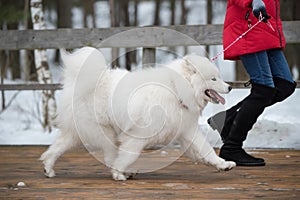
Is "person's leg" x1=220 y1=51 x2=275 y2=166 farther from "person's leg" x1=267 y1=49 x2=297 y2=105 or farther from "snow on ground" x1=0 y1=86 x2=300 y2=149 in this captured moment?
"snow on ground" x1=0 y1=86 x2=300 y2=149

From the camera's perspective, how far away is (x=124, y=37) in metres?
6.34

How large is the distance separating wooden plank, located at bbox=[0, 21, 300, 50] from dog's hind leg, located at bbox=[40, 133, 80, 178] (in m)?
2.14

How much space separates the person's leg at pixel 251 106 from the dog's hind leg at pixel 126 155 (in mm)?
1010

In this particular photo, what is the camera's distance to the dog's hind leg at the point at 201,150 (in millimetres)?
4328

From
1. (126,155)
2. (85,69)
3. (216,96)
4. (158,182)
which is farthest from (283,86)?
(85,69)

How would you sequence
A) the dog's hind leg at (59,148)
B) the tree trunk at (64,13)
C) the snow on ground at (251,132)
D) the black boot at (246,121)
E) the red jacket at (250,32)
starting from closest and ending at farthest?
the dog's hind leg at (59,148)
the red jacket at (250,32)
the black boot at (246,121)
the snow on ground at (251,132)
the tree trunk at (64,13)

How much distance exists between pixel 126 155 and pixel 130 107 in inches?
13.5

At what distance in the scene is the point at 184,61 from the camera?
4.20m

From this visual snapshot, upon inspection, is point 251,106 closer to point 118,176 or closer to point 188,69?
point 188,69

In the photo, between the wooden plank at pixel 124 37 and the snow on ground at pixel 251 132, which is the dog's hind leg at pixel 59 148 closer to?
the snow on ground at pixel 251 132

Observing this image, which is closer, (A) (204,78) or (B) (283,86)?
(A) (204,78)

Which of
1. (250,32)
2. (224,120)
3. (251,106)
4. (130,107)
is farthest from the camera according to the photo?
(224,120)

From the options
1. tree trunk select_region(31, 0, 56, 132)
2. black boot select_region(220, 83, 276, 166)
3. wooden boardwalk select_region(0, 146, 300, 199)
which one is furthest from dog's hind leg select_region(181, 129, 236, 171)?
tree trunk select_region(31, 0, 56, 132)

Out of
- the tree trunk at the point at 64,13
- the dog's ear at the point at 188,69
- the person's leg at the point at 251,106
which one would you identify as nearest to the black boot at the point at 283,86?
the person's leg at the point at 251,106
